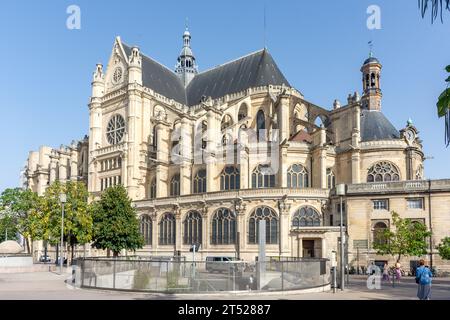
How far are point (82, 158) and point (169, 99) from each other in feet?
64.6

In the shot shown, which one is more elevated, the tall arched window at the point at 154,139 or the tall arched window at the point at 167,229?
the tall arched window at the point at 154,139

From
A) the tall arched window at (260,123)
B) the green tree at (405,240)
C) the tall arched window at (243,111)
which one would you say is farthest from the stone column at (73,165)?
the green tree at (405,240)

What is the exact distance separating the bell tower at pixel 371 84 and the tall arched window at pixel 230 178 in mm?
22822

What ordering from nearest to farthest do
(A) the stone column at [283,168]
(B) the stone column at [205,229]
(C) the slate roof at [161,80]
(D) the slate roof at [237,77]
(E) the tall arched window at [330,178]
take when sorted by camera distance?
(A) the stone column at [283,168] < (B) the stone column at [205,229] < (E) the tall arched window at [330,178] < (D) the slate roof at [237,77] < (C) the slate roof at [161,80]

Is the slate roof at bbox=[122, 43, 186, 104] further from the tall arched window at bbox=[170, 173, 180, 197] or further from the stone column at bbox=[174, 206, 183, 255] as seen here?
the stone column at bbox=[174, 206, 183, 255]

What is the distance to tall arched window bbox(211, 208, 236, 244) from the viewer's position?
4425cm

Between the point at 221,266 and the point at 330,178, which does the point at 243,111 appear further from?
the point at 221,266

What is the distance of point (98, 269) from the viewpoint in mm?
21406

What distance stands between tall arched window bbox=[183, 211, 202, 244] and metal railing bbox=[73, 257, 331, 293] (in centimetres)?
2540

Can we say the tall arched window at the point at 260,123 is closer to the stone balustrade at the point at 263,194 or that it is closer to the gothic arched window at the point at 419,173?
the stone balustrade at the point at 263,194

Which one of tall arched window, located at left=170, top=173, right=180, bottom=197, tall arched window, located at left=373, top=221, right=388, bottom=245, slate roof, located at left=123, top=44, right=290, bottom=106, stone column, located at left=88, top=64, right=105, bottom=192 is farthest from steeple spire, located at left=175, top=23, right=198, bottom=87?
tall arched window, located at left=373, top=221, right=388, bottom=245

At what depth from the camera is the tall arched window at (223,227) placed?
145ft
